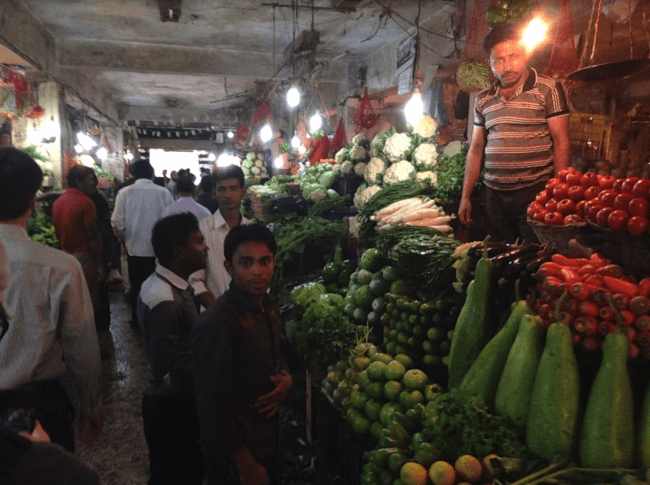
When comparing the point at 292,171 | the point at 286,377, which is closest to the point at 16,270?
the point at 286,377

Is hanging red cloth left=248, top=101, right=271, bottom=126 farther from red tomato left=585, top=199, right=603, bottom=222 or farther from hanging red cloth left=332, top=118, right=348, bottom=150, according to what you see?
red tomato left=585, top=199, right=603, bottom=222

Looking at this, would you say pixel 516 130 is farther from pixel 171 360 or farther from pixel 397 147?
pixel 171 360

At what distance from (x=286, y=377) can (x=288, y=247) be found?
260cm

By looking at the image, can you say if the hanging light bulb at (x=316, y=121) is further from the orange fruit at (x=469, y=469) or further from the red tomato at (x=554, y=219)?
the orange fruit at (x=469, y=469)

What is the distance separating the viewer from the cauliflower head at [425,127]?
5.45m

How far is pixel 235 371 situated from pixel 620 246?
68.5 inches

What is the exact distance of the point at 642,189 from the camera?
1763 mm

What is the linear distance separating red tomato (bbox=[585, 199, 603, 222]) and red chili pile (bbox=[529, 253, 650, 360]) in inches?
9.9

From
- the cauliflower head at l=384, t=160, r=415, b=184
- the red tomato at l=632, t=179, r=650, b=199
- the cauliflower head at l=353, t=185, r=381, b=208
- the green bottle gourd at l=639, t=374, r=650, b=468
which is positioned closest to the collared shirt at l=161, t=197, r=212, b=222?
the cauliflower head at l=353, t=185, r=381, b=208

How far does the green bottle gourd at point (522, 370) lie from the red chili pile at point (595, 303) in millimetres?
89

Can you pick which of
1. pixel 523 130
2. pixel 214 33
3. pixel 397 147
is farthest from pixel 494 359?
pixel 214 33

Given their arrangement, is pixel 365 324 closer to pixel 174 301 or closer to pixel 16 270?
pixel 174 301

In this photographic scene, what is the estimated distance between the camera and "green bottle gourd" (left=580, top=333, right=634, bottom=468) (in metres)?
1.42

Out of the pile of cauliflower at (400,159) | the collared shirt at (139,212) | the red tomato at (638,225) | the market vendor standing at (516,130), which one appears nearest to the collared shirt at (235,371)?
the red tomato at (638,225)
